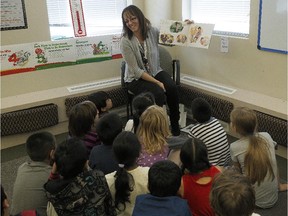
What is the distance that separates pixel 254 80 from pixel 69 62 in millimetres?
1944

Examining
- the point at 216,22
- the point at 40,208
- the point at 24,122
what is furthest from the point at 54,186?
the point at 216,22

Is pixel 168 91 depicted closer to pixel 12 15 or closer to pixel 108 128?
pixel 108 128

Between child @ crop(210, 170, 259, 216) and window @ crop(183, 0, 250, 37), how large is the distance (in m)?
2.27

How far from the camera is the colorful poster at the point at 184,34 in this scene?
10.8 ft

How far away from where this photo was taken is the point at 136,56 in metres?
3.17

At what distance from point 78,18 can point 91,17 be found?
19cm

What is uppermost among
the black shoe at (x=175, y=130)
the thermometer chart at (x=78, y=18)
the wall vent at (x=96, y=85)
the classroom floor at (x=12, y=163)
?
the thermometer chart at (x=78, y=18)

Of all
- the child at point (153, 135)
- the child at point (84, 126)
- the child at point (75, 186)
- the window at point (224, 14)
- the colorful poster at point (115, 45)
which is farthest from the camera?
the colorful poster at point (115, 45)

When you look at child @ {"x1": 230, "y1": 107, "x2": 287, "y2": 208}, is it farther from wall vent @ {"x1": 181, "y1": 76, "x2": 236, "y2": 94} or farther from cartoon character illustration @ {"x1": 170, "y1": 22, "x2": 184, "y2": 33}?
cartoon character illustration @ {"x1": 170, "y1": 22, "x2": 184, "y2": 33}

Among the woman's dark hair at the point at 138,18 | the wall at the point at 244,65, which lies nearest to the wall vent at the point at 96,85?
the woman's dark hair at the point at 138,18

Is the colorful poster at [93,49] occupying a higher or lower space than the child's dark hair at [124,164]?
higher

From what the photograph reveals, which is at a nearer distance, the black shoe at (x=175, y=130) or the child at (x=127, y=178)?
the child at (x=127, y=178)

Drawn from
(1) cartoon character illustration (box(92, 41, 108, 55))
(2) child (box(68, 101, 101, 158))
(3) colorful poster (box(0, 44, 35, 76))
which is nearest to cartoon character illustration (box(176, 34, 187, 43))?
(1) cartoon character illustration (box(92, 41, 108, 55))

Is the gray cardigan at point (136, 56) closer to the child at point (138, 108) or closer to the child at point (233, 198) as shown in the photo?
the child at point (138, 108)
